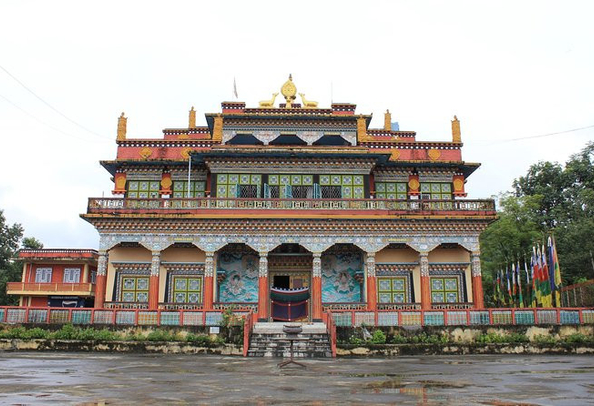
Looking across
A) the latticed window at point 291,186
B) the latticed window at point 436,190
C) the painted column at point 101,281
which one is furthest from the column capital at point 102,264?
the latticed window at point 436,190

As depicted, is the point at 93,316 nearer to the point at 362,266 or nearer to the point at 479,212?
the point at 362,266

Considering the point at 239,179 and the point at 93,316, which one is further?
the point at 239,179

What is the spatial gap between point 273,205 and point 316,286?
5.06m

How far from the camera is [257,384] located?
11836 mm

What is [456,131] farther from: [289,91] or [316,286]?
[316,286]

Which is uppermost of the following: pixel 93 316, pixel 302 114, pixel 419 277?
pixel 302 114

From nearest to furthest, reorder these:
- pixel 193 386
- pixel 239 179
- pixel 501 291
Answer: pixel 193 386, pixel 239 179, pixel 501 291

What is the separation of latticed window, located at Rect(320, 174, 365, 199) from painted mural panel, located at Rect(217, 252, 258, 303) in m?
5.93

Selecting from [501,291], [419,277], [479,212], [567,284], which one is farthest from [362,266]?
[567,284]

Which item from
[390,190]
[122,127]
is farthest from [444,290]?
[122,127]

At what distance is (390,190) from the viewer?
111ft

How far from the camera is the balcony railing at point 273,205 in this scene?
29.6 meters

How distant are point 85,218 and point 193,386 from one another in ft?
67.8

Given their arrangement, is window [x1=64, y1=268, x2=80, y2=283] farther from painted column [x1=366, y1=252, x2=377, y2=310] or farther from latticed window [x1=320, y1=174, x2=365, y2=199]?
painted column [x1=366, y1=252, x2=377, y2=310]
